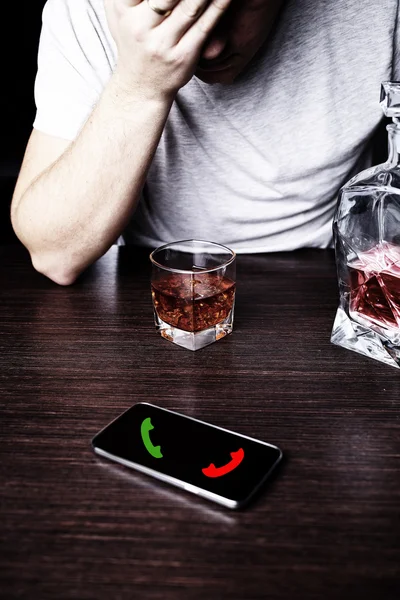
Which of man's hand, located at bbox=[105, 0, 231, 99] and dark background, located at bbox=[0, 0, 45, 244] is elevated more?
man's hand, located at bbox=[105, 0, 231, 99]

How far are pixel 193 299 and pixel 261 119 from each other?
1.62 ft

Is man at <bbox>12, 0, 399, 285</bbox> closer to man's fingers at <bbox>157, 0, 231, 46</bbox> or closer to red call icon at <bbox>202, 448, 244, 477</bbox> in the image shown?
man's fingers at <bbox>157, 0, 231, 46</bbox>

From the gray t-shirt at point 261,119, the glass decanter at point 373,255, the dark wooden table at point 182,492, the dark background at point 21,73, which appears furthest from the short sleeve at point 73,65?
the dark background at point 21,73

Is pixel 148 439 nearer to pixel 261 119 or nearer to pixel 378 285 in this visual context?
pixel 378 285

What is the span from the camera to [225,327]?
0.79m

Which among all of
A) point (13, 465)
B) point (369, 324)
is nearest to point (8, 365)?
point (13, 465)

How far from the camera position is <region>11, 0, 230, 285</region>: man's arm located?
791 mm

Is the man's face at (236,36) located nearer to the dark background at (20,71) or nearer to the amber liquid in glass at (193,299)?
the amber liquid in glass at (193,299)

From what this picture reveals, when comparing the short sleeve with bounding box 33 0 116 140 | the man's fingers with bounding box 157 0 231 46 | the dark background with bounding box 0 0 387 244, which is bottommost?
the dark background with bounding box 0 0 387 244

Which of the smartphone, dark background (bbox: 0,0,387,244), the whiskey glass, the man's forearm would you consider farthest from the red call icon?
dark background (bbox: 0,0,387,244)

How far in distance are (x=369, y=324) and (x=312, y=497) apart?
11.1 inches

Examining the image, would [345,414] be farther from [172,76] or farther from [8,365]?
[172,76]

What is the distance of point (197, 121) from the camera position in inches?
43.5

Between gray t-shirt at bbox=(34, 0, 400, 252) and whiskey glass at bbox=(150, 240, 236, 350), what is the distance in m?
0.38
